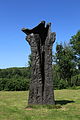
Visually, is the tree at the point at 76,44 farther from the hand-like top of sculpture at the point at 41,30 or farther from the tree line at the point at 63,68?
the hand-like top of sculpture at the point at 41,30

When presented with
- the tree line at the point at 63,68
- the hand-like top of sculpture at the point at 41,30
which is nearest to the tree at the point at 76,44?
the tree line at the point at 63,68

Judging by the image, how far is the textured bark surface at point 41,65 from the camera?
11.3 metres

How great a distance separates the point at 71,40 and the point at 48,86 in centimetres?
2668

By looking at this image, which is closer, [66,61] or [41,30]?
[41,30]

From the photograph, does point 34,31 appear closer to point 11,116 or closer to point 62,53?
point 11,116

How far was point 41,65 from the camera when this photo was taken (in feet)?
38.2

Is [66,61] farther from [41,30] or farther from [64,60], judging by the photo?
[41,30]

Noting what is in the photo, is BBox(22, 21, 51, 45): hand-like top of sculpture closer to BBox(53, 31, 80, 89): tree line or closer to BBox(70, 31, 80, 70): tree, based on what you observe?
BBox(53, 31, 80, 89): tree line

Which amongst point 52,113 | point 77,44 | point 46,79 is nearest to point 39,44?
point 46,79

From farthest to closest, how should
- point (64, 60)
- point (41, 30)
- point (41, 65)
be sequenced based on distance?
point (64, 60) → point (41, 30) → point (41, 65)

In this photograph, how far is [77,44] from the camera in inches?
1404

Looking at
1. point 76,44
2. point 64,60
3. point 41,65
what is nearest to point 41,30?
point 41,65

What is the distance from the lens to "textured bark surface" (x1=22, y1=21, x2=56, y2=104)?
1132cm

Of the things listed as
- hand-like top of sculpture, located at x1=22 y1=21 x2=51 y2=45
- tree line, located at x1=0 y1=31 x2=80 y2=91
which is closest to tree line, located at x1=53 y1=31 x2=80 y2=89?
tree line, located at x1=0 y1=31 x2=80 y2=91
